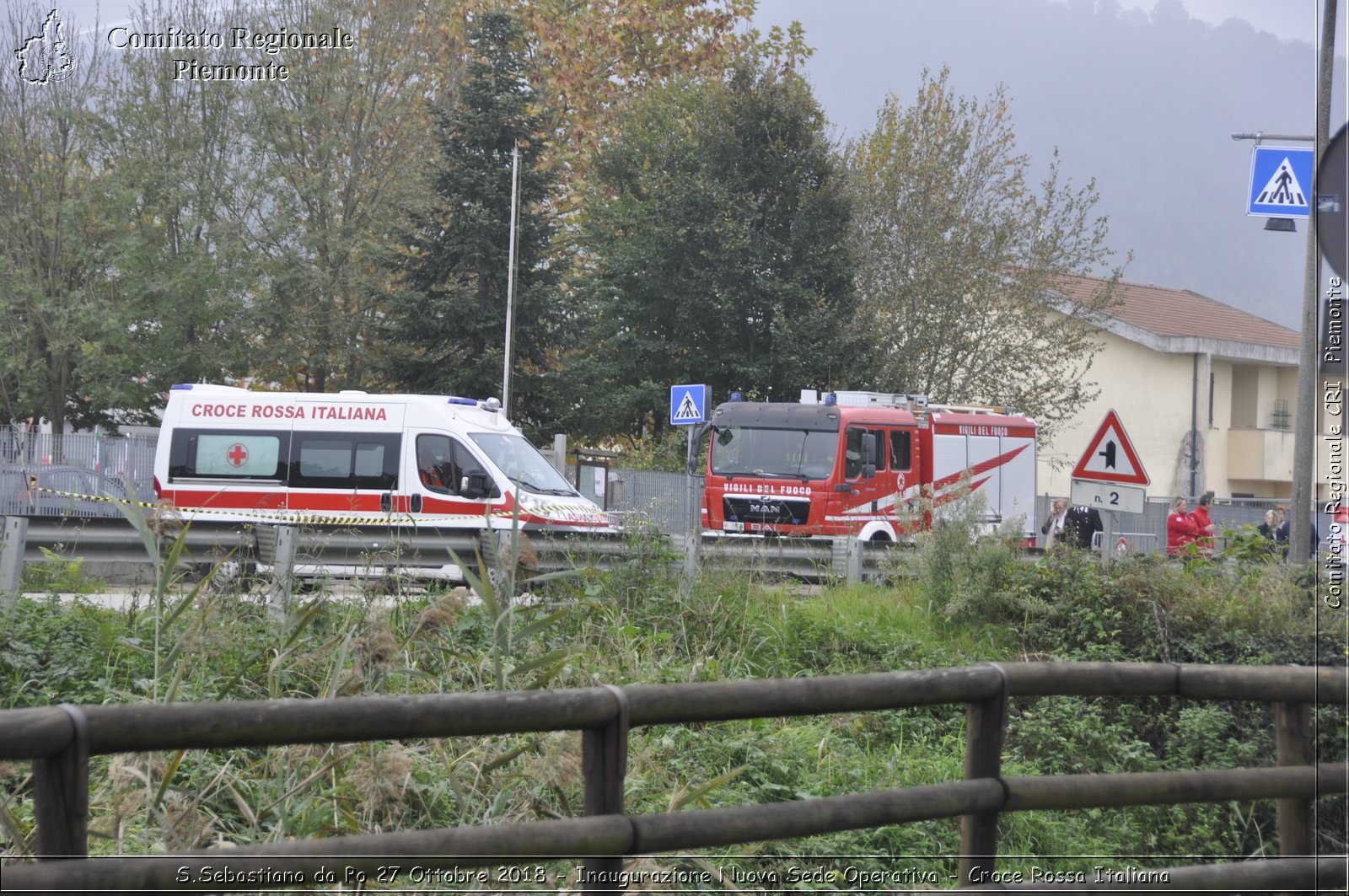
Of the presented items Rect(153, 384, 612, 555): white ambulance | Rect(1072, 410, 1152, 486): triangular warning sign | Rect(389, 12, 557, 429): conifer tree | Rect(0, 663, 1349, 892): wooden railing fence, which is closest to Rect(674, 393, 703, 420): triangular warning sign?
Rect(153, 384, 612, 555): white ambulance

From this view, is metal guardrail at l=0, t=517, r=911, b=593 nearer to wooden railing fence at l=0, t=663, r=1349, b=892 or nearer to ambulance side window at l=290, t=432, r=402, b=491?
wooden railing fence at l=0, t=663, r=1349, b=892

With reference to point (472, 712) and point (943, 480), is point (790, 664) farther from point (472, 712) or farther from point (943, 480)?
point (943, 480)

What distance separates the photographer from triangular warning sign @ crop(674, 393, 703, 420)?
20.7 m

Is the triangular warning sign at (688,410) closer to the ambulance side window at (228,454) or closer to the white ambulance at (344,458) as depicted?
the white ambulance at (344,458)

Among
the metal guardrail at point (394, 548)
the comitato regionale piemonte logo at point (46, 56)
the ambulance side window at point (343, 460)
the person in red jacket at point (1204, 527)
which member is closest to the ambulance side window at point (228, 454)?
the ambulance side window at point (343, 460)

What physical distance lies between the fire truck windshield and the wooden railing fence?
1548 centimetres

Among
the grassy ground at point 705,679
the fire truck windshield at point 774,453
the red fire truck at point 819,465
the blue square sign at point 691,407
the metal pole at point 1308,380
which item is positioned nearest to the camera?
the grassy ground at point 705,679

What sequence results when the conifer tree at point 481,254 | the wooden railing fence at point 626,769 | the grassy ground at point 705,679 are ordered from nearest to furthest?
the wooden railing fence at point 626,769 → the grassy ground at point 705,679 → the conifer tree at point 481,254

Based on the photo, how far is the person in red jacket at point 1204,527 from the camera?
989 centimetres

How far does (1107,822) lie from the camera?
5332mm

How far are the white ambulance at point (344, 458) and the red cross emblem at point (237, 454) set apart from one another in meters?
0.01

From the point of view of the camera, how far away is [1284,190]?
13.7m

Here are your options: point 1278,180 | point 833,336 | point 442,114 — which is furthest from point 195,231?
point 1278,180

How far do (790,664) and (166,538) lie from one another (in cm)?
388
